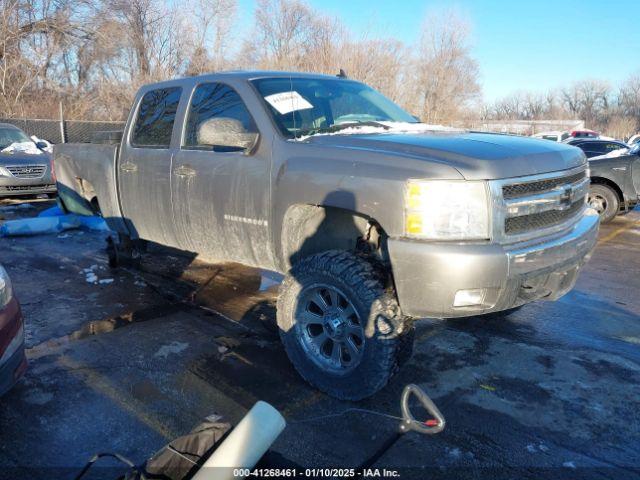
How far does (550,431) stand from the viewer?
292 cm

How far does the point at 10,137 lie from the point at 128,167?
8174mm

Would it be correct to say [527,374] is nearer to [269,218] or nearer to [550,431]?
[550,431]

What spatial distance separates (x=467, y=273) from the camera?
2.69 metres

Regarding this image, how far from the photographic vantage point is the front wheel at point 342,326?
9.66 feet

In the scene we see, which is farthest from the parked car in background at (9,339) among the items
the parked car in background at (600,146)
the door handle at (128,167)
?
the parked car in background at (600,146)

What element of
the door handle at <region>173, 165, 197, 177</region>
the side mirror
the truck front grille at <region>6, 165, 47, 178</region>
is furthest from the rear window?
the truck front grille at <region>6, 165, 47, 178</region>

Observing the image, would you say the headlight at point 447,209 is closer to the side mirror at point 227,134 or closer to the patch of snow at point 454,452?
the patch of snow at point 454,452

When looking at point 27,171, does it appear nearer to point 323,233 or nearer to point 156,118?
point 156,118

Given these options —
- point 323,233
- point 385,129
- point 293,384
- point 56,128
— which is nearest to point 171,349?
point 293,384

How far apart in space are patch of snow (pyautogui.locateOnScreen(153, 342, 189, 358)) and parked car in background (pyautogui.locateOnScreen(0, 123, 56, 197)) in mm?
6982

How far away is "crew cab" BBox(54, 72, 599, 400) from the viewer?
9.07 ft

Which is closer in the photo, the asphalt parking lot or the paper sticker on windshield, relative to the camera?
the asphalt parking lot

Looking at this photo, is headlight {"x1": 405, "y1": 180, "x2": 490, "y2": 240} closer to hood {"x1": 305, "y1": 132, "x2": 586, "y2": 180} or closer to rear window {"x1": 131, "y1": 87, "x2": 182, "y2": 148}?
hood {"x1": 305, "y1": 132, "x2": 586, "y2": 180}

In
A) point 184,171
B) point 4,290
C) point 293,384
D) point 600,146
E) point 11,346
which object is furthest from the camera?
point 600,146
